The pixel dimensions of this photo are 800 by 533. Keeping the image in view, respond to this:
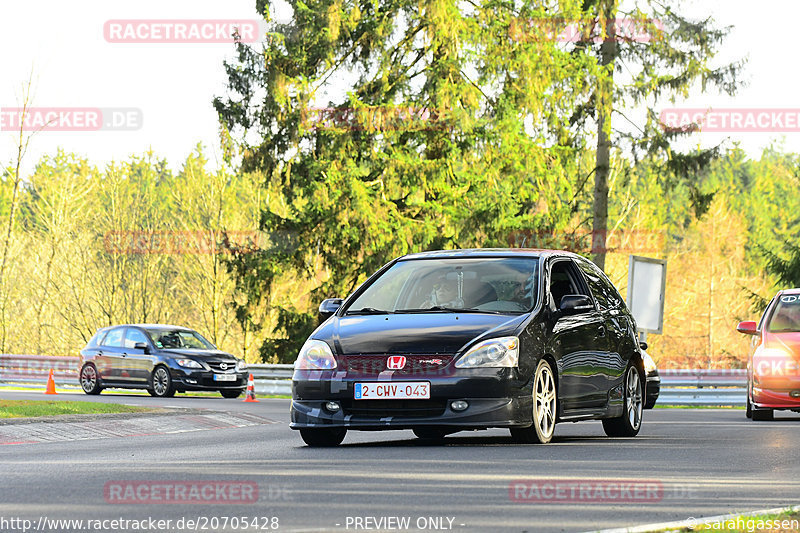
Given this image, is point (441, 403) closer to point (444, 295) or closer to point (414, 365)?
point (414, 365)

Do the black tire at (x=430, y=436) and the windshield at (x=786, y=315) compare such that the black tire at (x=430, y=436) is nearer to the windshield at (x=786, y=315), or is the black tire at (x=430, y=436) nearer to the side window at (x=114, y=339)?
the windshield at (x=786, y=315)

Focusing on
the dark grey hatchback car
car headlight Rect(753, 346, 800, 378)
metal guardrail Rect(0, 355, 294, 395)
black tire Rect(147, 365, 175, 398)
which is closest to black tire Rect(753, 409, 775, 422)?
car headlight Rect(753, 346, 800, 378)

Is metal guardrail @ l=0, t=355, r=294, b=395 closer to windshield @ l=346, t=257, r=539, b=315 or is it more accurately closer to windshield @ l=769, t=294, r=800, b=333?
windshield @ l=769, t=294, r=800, b=333

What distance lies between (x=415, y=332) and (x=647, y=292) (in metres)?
18.6

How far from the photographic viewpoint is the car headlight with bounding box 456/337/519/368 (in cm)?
1145

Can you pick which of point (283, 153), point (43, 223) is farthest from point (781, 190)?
point (283, 153)

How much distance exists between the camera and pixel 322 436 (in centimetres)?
1212

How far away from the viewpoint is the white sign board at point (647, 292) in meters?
29.0

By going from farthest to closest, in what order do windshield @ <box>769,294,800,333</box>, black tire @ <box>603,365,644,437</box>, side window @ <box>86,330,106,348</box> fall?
side window @ <box>86,330,106,348</box> < windshield @ <box>769,294,800,333</box> < black tire @ <box>603,365,644,437</box>

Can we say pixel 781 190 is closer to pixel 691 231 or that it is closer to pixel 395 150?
pixel 691 231

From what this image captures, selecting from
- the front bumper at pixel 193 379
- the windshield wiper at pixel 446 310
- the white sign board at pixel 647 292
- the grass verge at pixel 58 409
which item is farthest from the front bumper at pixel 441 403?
the white sign board at pixel 647 292

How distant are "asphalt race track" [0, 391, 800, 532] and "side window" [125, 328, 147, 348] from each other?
1469cm

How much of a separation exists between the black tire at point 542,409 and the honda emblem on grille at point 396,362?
1215mm

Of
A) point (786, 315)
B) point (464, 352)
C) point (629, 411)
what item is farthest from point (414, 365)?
point (786, 315)
